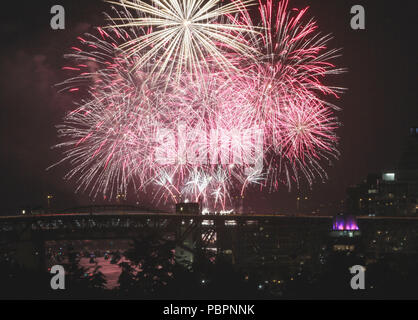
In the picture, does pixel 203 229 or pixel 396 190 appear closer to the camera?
pixel 203 229

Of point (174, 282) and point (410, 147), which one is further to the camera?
point (410, 147)

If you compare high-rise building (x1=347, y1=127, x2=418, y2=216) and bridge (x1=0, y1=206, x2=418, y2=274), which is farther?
high-rise building (x1=347, y1=127, x2=418, y2=216)

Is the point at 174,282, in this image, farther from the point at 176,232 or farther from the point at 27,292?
the point at 176,232

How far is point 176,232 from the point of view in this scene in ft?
316

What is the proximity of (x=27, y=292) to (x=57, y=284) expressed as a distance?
1.63 metres

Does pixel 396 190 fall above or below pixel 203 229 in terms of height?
above

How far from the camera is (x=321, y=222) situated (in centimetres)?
8838

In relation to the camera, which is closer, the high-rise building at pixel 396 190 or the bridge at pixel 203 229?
the bridge at pixel 203 229
